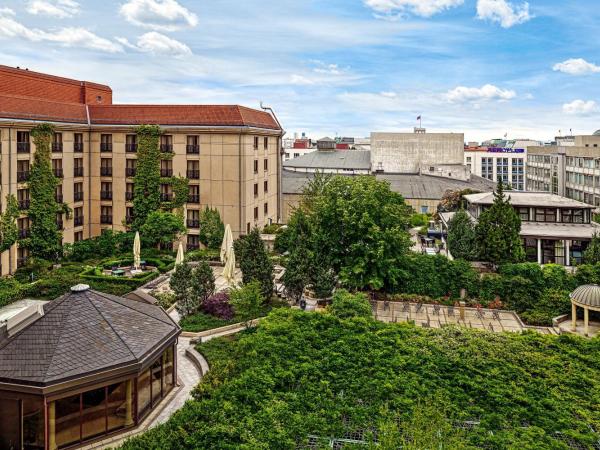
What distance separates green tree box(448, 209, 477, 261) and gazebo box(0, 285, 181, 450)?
2382cm

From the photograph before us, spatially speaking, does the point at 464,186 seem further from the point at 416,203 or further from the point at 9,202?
the point at 9,202

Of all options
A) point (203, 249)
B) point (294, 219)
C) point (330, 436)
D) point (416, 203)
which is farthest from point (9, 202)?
point (416, 203)

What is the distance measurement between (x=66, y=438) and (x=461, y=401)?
11589 mm

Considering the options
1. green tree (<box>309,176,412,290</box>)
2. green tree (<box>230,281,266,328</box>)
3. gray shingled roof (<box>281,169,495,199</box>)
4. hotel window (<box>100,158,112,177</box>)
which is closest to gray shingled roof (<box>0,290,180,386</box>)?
green tree (<box>230,281,266,328</box>)

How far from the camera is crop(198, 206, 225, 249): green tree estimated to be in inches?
1651

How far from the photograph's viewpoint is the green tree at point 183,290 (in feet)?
88.6

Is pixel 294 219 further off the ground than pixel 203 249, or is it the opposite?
pixel 294 219

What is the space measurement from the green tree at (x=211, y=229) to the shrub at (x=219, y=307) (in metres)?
14.4

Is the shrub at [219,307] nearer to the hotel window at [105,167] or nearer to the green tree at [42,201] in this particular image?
the green tree at [42,201]

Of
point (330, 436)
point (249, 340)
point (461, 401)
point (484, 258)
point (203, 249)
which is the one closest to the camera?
point (330, 436)

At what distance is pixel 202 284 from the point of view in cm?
2786

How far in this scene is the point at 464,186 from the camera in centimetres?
6612

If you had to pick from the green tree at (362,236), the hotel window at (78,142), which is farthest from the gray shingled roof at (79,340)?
the hotel window at (78,142)

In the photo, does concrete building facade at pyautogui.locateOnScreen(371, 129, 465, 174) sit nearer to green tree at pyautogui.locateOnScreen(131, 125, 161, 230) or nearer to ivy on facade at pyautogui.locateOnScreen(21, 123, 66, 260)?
green tree at pyautogui.locateOnScreen(131, 125, 161, 230)
